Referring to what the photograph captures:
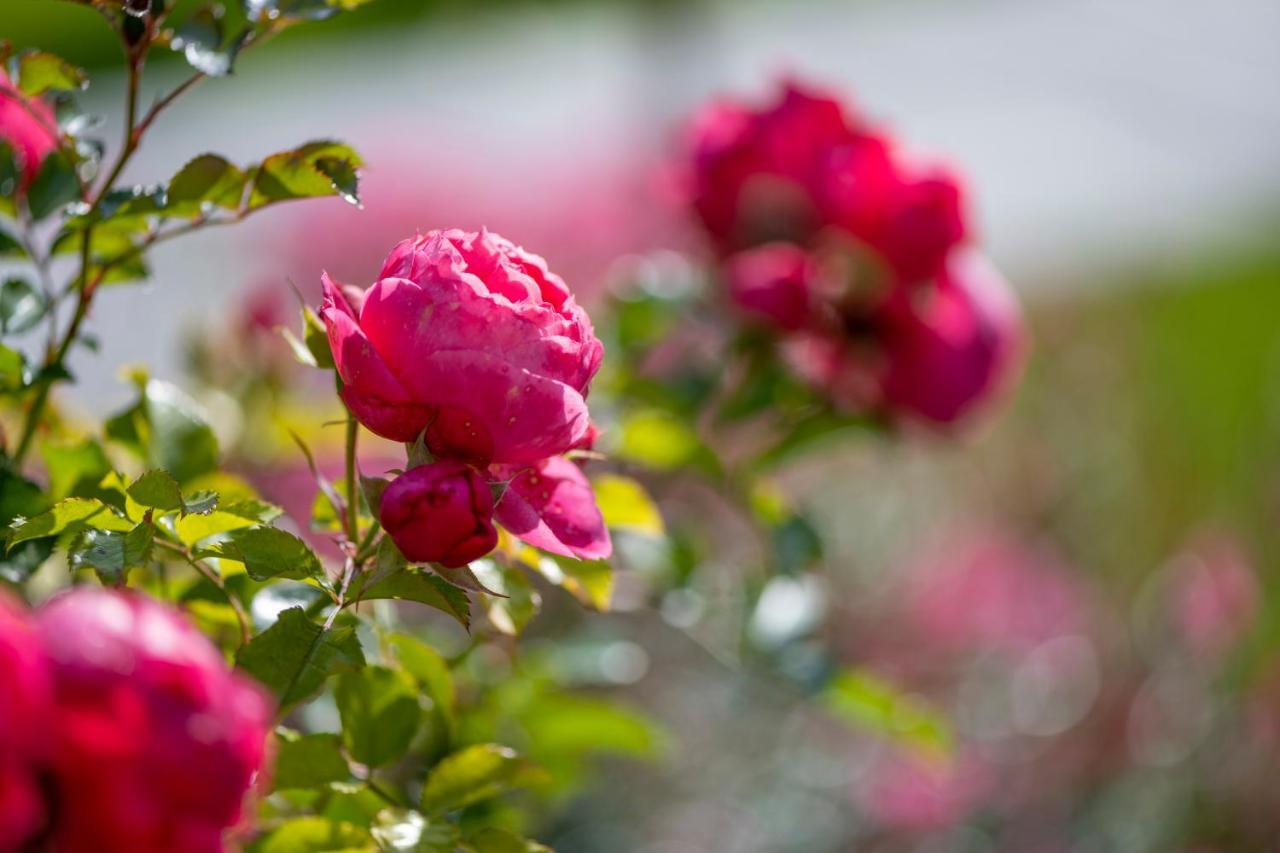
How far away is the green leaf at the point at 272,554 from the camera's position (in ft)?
1.56

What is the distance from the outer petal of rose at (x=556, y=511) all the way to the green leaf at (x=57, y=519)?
0.13 metres

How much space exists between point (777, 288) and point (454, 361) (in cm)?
50

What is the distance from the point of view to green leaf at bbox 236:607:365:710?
1.54ft

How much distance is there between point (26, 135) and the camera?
63 cm

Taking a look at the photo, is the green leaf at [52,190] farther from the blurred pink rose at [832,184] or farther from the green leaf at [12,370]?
the blurred pink rose at [832,184]

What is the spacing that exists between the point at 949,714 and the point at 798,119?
2.77 feet

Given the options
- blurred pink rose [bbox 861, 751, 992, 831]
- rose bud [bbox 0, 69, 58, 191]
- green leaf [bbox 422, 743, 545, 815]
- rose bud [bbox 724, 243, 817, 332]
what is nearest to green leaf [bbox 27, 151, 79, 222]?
rose bud [bbox 0, 69, 58, 191]

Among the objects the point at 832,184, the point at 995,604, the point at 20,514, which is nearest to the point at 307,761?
the point at 20,514

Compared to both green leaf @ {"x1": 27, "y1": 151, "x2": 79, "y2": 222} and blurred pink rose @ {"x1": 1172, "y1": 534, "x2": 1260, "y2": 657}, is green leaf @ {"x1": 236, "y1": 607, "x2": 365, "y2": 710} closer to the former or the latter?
green leaf @ {"x1": 27, "y1": 151, "x2": 79, "y2": 222}

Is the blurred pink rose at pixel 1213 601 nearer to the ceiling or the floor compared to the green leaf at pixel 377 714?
nearer to the floor

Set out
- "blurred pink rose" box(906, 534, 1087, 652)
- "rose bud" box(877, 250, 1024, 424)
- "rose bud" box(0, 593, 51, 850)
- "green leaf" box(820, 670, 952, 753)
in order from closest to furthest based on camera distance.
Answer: "rose bud" box(0, 593, 51, 850) < "green leaf" box(820, 670, 952, 753) < "rose bud" box(877, 250, 1024, 424) < "blurred pink rose" box(906, 534, 1087, 652)

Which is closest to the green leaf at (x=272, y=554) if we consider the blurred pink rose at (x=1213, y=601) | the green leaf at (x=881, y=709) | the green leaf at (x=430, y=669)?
the green leaf at (x=430, y=669)

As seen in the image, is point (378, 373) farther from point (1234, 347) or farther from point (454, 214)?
point (1234, 347)

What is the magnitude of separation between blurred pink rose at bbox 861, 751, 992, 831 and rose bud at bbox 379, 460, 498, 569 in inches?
41.0
